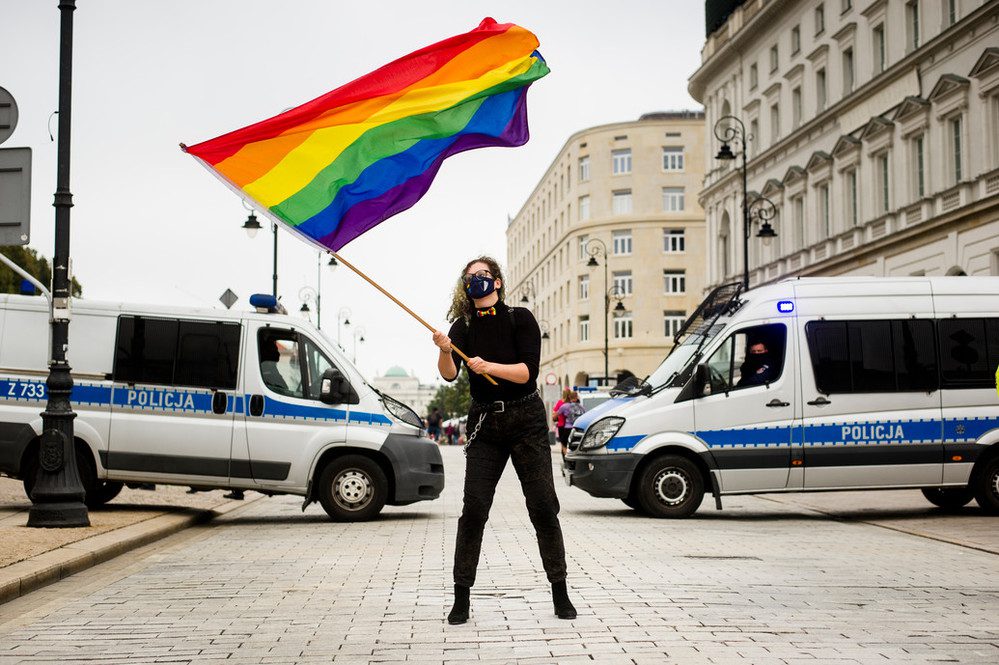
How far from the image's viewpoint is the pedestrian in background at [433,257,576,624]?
714 cm

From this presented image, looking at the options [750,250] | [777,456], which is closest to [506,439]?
[777,456]

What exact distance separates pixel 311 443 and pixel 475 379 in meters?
8.15

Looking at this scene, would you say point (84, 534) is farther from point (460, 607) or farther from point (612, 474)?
point (612, 474)

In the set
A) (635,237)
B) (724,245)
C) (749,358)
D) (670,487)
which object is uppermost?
(635,237)

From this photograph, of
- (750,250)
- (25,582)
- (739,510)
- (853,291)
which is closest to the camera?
(25,582)

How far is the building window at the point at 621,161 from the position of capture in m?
88.3

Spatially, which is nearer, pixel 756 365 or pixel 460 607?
pixel 460 607

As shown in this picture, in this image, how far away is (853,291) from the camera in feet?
53.0

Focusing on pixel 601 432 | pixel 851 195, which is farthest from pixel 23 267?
pixel 601 432

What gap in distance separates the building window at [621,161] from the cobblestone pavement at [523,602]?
249 ft

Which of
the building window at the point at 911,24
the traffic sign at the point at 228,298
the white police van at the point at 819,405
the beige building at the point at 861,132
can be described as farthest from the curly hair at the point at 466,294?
the building window at the point at 911,24

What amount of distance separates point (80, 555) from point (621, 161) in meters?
80.6

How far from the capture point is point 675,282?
86.4 meters

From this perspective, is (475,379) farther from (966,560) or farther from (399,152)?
(966,560)
